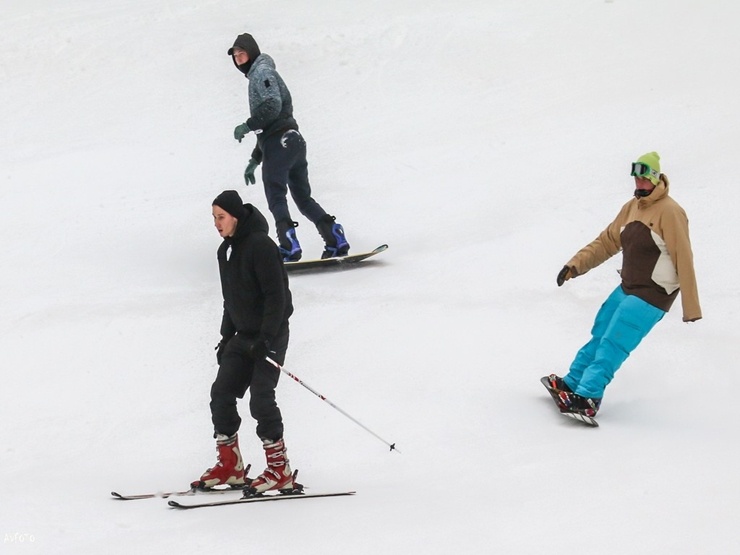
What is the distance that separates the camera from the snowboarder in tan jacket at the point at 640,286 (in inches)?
254

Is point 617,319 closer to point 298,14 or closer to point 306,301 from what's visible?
point 306,301

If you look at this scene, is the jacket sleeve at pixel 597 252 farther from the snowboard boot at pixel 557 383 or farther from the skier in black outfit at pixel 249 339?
the skier in black outfit at pixel 249 339

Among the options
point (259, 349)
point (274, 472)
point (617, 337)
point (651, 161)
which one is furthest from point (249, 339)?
point (651, 161)

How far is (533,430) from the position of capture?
6.60 m

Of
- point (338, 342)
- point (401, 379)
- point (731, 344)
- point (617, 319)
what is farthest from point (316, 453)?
point (731, 344)

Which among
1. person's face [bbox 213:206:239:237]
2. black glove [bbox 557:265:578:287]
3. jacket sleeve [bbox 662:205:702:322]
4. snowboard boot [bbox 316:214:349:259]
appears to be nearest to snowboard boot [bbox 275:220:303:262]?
snowboard boot [bbox 316:214:349:259]

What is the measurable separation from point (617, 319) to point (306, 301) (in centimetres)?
275

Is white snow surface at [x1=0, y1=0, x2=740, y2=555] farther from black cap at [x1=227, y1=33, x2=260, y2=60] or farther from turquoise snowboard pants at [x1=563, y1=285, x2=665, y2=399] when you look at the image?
black cap at [x1=227, y1=33, x2=260, y2=60]

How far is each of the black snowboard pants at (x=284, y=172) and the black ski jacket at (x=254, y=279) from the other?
10.0 feet

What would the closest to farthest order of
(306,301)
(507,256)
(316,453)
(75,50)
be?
(316,453)
(306,301)
(507,256)
(75,50)

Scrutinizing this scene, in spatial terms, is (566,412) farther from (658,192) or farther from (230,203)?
(230,203)

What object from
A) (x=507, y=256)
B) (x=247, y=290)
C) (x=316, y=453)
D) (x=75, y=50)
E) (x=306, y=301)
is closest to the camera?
(x=247, y=290)

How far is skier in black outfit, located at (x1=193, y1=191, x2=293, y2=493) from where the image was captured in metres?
5.62

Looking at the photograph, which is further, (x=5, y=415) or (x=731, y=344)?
(x=731, y=344)
